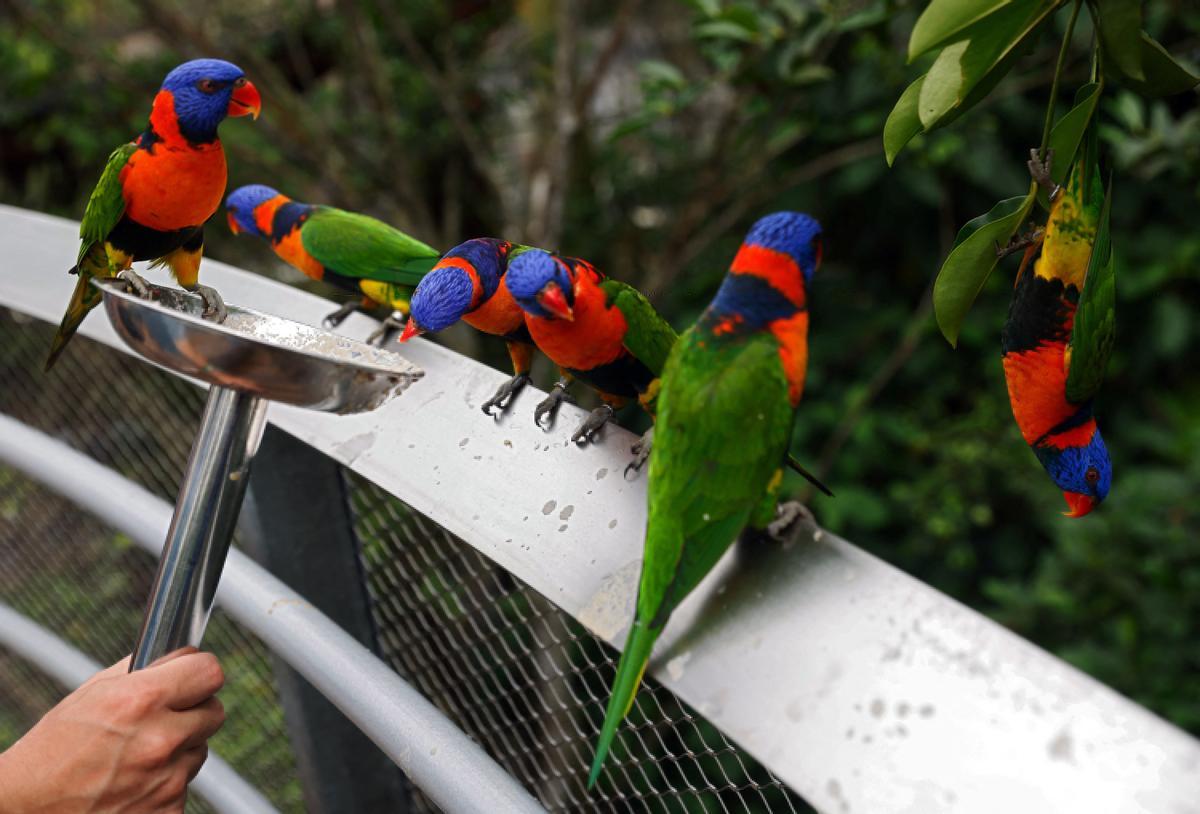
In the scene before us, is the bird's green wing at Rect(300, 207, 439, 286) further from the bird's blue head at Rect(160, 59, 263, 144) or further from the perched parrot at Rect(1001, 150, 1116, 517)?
the perched parrot at Rect(1001, 150, 1116, 517)

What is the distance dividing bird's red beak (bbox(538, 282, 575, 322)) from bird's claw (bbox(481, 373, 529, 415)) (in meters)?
0.08

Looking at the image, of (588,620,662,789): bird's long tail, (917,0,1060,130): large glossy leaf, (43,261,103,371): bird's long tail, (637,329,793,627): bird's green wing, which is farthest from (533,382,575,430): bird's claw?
(43,261,103,371): bird's long tail

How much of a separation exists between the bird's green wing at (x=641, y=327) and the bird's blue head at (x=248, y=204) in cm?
72

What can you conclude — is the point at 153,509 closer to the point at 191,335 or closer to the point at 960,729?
the point at 191,335

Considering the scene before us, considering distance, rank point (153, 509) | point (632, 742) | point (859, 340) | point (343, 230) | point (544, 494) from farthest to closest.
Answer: point (859, 340) → point (632, 742) → point (343, 230) → point (153, 509) → point (544, 494)

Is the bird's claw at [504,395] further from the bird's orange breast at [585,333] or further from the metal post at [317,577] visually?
the metal post at [317,577]

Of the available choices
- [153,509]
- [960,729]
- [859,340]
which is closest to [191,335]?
[960,729]

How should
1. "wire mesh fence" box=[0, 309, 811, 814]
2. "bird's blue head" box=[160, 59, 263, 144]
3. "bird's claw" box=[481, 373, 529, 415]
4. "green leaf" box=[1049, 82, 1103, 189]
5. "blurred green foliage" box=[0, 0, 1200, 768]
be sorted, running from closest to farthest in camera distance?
"green leaf" box=[1049, 82, 1103, 189], "bird's claw" box=[481, 373, 529, 415], "bird's blue head" box=[160, 59, 263, 144], "wire mesh fence" box=[0, 309, 811, 814], "blurred green foliage" box=[0, 0, 1200, 768]

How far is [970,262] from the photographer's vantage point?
1.84ft

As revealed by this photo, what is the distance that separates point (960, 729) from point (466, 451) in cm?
40

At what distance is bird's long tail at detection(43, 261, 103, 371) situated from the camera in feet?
3.12

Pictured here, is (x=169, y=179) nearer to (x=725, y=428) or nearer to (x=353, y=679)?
(x=353, y=679)

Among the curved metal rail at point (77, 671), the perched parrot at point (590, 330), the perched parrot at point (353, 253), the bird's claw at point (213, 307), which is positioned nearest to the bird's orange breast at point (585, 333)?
the perched parrot at point (590, 330)

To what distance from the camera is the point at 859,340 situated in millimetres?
2615
